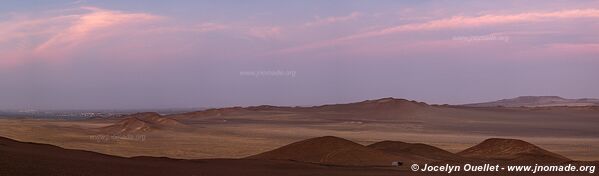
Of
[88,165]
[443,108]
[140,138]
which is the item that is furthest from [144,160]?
[443,108]

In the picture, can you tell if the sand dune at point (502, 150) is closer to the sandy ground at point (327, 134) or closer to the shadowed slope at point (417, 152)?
the shadowed slope at point (417, 152)

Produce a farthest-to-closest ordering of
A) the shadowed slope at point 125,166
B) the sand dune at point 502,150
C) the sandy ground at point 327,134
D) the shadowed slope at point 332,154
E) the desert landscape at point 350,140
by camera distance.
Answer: the sandy ground at point 327,134, the sand dune at point 502,150, the shadowed slope at point 332,154, the desert landscape at point 350,140, the shadowed slope at point 125,166

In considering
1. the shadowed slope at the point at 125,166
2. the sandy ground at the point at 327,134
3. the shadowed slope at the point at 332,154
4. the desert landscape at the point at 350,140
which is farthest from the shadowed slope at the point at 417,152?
the sandy ground at the point at 327,134

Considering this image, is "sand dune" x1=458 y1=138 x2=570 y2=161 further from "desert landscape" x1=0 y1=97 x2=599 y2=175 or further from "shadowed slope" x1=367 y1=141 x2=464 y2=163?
"shadowed slope" x1=367 y1=141 x2=464 y2=163

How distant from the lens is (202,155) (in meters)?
42.8

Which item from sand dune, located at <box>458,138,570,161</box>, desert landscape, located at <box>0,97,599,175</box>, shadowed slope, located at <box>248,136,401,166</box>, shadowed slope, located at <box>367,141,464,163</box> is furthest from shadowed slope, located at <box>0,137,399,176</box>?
sand dune, located at <box>458,138,570,161</box>

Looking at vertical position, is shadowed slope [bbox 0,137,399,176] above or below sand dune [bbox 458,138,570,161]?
above

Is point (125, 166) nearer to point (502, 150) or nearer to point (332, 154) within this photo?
point (332, 154)

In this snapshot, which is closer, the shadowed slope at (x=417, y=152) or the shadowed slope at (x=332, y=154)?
the shadowed slope at (x=332, y=154)

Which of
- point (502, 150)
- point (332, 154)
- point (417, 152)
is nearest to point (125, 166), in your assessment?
point (332, 154)

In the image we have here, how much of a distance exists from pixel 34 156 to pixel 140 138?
39721 millimetres

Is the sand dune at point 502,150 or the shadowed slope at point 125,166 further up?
the shadowed slope at point 125,166

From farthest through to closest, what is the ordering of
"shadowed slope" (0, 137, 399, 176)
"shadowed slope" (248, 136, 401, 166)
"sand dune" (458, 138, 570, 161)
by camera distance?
"sand dune" (458, 138, 570, 161), "shadowed slope" (248, 136, 401, 166), "shadowed slope" (0, 137, 399, 176)

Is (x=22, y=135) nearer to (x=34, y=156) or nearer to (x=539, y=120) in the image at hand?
(x=34, y=156)
